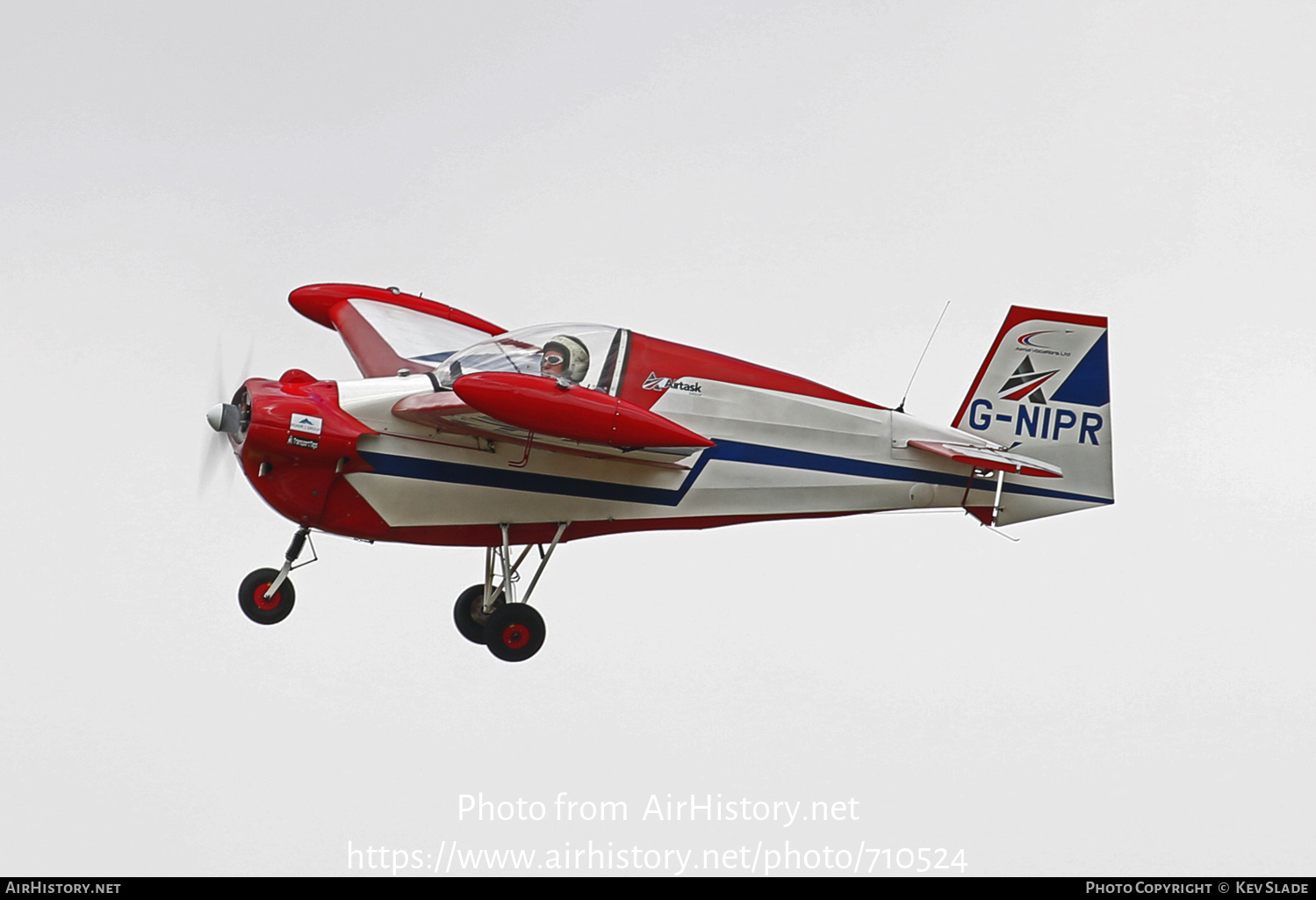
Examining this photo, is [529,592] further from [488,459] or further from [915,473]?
[915,473]

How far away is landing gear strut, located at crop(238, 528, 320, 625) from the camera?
1730 cm

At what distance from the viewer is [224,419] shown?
16.7 m

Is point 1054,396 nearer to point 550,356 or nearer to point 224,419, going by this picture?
point 550,356

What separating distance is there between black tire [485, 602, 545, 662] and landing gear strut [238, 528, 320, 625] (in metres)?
1.91

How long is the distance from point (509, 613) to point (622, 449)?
84.8 inches

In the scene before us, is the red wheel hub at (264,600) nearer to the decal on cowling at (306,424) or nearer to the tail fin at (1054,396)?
the decal on cowling at (306,424)

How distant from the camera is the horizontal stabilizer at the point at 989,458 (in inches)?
691

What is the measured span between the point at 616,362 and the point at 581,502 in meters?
1.36

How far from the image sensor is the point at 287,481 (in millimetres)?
16641

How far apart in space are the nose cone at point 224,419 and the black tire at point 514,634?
301 cm

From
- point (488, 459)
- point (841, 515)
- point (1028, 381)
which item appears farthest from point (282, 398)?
point (1028, 381)

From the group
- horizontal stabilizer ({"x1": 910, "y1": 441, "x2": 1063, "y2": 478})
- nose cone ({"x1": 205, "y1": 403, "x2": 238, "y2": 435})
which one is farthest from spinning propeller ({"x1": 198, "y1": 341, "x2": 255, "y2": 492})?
horizontal stabilizer ({"x1": 910, "y1": 441, "x2": 1063, "y2": 478})

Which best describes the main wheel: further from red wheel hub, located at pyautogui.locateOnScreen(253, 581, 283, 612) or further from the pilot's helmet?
the pilot's helmet

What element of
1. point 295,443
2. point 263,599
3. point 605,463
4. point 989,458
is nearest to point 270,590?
point 263,599
